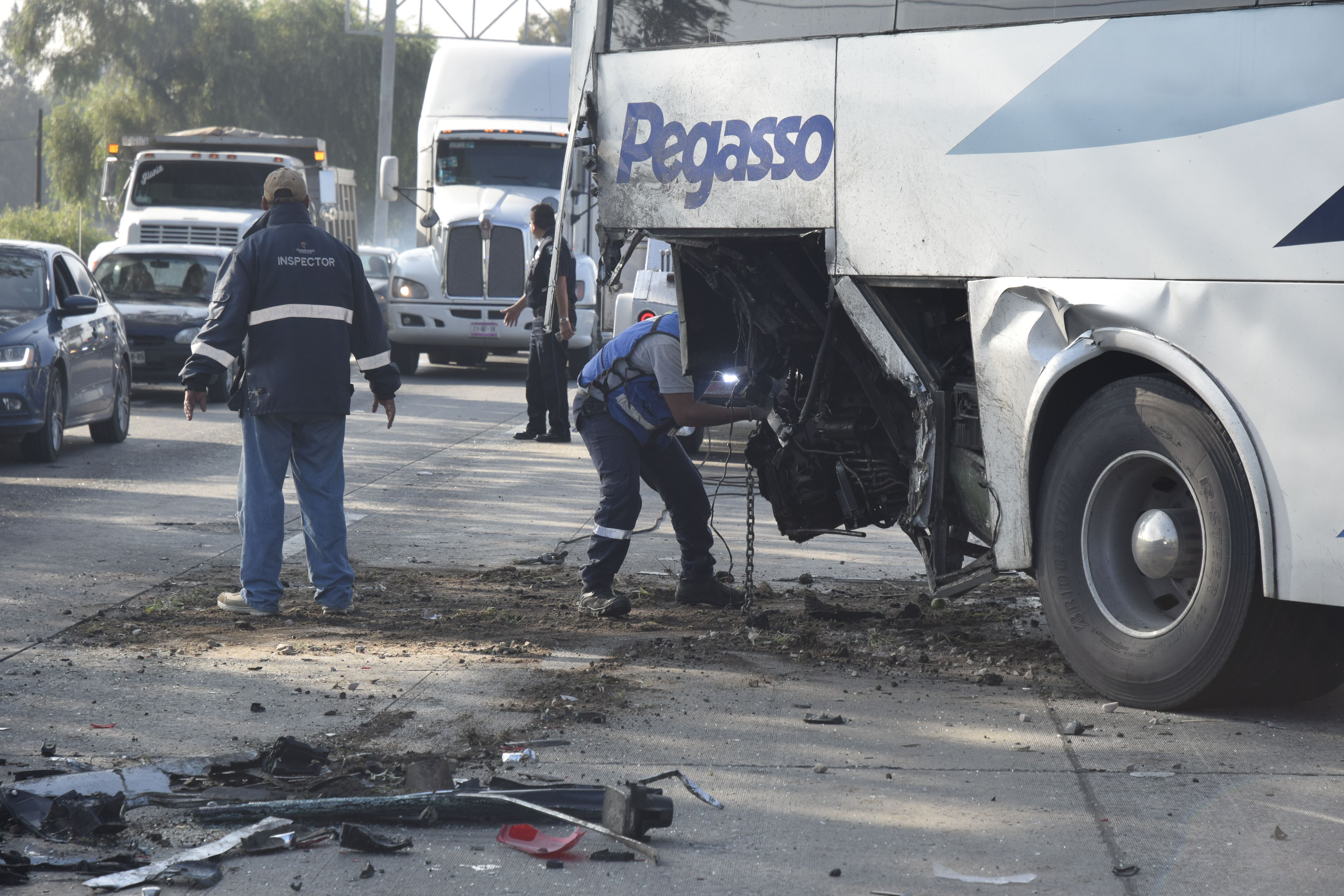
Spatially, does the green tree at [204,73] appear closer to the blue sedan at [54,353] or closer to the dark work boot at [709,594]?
the blue sedan at [54,353]

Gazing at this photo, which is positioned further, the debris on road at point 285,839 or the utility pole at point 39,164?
the utility pole at point 39,164

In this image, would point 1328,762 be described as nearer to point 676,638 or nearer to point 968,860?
point 968,860

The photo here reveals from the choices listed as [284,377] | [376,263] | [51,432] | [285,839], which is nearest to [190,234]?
[376,263]

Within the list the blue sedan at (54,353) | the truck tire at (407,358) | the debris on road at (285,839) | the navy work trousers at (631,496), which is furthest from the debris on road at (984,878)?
the truck tire at (407,358)

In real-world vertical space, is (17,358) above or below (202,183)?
below

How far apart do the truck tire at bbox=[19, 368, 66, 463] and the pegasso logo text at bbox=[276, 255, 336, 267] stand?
18.1 feet

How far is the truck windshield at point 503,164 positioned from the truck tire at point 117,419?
30.4ft

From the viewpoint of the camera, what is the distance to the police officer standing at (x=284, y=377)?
668 centimetres

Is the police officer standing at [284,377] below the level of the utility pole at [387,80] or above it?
below

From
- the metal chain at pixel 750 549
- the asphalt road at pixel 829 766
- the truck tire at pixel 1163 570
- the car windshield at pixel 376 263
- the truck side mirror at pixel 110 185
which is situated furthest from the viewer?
the car windshield at pixel 376 263

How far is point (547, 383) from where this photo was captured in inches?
530

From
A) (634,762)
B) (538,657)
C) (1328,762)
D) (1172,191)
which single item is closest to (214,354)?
(538,657)

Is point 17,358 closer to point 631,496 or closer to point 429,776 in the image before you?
point 631,496

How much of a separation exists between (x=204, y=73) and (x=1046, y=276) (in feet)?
153
